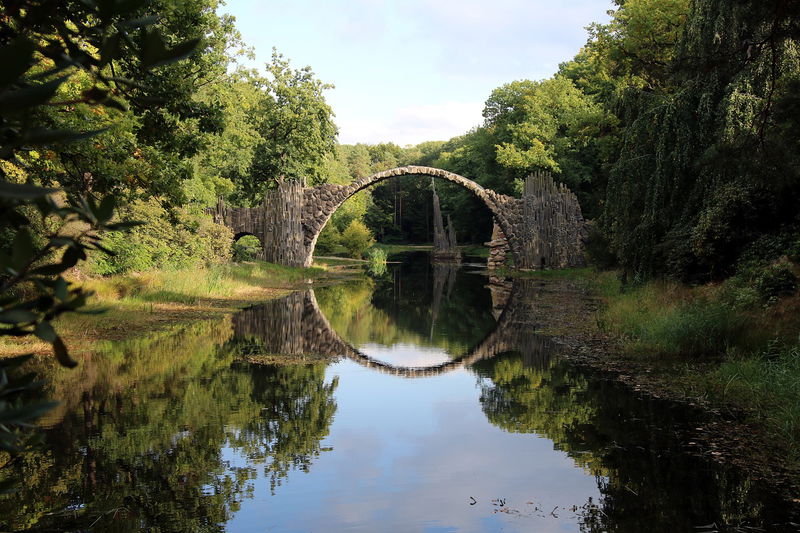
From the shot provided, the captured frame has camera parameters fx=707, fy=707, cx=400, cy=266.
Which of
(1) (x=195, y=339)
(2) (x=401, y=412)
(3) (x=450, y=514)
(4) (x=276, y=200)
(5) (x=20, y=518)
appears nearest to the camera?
(5) (x=20, y=518)

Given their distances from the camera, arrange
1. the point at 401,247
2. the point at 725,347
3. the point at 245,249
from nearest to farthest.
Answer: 1. the point at 725,347
2. the point at 245,249
3. the point at 401,247

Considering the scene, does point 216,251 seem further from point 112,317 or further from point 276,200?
point 112,317

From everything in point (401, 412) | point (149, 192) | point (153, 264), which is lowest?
point (401, 412)

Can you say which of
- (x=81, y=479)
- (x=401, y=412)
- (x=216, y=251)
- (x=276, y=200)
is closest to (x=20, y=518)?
(x=81, y=479)

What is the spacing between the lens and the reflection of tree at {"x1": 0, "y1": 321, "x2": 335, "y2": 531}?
4.71 meters

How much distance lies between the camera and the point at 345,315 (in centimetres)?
1681

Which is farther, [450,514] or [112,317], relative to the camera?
[112,317]

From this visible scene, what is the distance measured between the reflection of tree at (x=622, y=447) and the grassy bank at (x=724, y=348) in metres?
0.72

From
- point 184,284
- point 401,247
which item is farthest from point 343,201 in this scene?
point 401,247

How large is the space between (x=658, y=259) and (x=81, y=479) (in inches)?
414

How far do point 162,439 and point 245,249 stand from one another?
20.1 m

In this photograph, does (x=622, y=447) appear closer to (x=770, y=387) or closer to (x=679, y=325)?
(x=770, y=387)

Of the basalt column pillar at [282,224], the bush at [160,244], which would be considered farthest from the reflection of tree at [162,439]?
the basalt column pillar at [282,224]

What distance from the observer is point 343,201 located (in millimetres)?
29625
